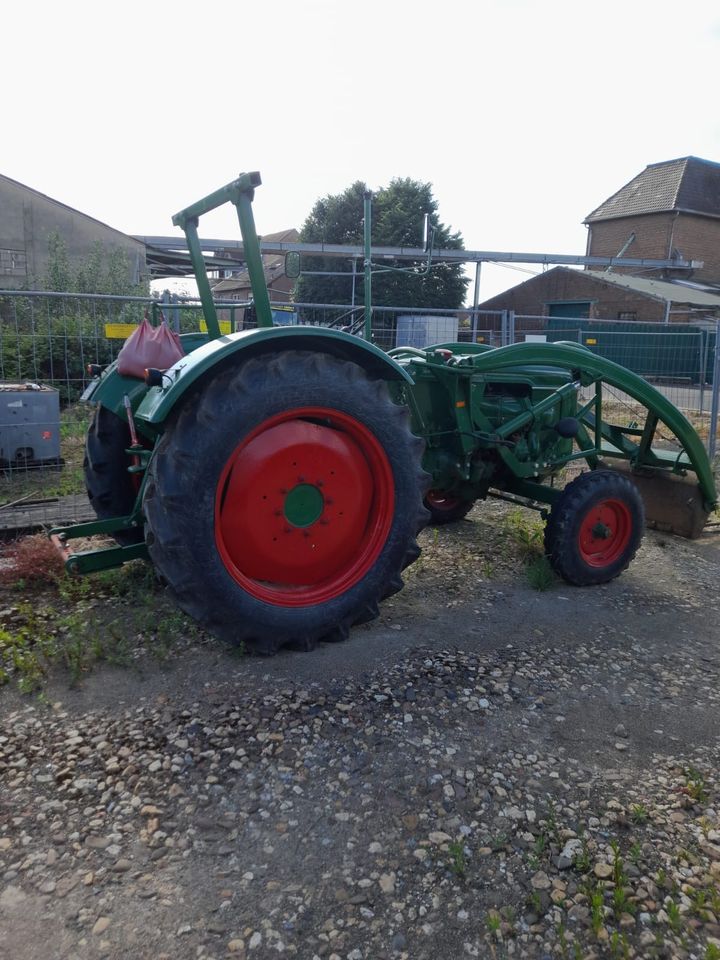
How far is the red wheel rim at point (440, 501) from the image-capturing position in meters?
5.29

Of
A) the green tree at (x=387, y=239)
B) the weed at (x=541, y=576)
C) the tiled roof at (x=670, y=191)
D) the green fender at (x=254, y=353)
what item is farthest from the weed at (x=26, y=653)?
the tiled roof at (x=670, y=191)

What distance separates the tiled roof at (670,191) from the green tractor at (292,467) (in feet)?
117

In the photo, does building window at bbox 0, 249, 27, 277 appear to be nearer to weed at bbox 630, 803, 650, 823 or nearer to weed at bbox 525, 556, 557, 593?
weed at bbox 525, 556, 557, 593

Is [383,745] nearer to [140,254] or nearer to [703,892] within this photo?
[703,892]

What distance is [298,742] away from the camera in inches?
106

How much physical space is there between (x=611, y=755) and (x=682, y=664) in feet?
3.33

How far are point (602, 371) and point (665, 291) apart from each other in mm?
25910

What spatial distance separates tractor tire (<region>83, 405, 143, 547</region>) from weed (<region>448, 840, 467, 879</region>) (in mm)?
2573

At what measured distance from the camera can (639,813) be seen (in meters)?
2.35

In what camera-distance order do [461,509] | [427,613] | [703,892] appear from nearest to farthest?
[703,892] < [427,613] < [461,509]

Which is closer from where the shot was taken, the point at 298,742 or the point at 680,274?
the point at 298,742

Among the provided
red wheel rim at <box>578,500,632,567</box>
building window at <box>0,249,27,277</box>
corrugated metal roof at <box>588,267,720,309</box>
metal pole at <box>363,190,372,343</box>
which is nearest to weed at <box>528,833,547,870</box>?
red wheel rim at <box>578,500,632,567</box>

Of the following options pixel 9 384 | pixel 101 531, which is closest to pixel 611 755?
pixel 101 531

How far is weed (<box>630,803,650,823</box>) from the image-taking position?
2.34 metres
